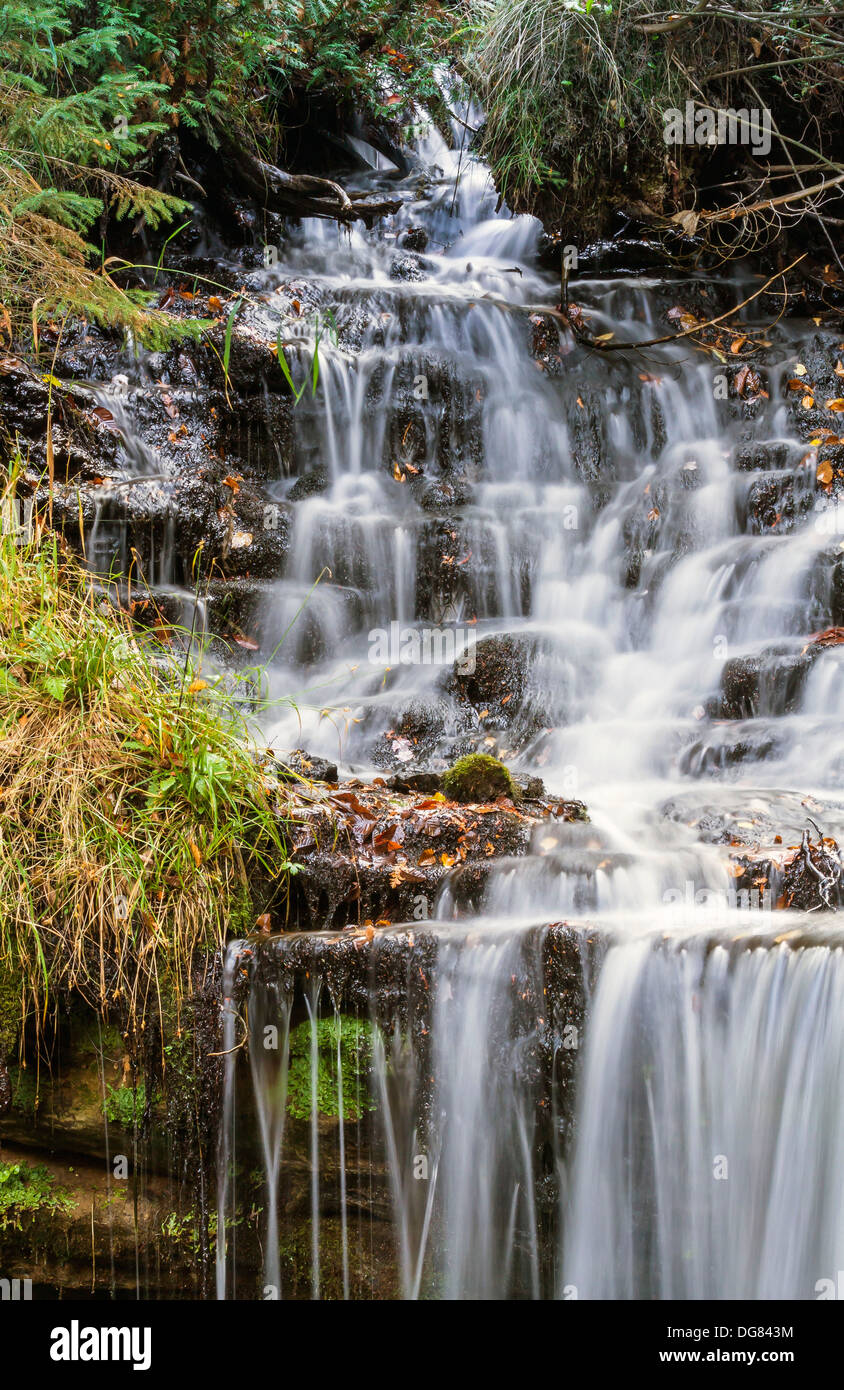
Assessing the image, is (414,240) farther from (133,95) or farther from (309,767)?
(309,767)

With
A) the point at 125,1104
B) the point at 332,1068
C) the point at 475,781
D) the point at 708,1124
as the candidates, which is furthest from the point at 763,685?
the point at 125,1104

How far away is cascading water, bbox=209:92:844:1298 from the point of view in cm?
316

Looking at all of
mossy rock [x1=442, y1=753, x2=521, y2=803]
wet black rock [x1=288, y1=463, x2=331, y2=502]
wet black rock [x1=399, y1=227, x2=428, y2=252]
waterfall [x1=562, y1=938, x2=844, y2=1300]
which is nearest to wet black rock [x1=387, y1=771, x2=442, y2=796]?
mossy rock [x1=442, y1=753, x2=521, y2=803]

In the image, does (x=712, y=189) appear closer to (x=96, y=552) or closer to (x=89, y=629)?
(x=96, y=552)

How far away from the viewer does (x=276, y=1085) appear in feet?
11.0

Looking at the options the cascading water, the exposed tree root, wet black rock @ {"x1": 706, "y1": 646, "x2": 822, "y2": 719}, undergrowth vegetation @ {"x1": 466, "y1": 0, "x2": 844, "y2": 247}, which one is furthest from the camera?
the exposed tree root

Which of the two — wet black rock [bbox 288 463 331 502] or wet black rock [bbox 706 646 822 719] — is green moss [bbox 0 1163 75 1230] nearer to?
wet black rock [bbox 706 646 822 719]

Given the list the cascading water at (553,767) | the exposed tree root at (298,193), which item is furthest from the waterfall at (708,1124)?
the exposed tree root at (298,193)

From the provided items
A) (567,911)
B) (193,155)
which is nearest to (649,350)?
(193,155)

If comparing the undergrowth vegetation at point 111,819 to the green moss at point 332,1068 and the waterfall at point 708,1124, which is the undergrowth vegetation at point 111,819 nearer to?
the green moss at point 332,1068

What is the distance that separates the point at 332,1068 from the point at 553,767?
249 cm

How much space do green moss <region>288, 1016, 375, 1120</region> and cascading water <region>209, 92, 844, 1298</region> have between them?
0.01 m

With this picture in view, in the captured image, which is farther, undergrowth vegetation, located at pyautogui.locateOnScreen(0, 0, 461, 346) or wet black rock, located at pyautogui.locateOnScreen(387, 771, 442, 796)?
undergrowth vegetation, located at pyautogui.locateOnScreen(0, 0, 461, 346)

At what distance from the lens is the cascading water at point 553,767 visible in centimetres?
316
